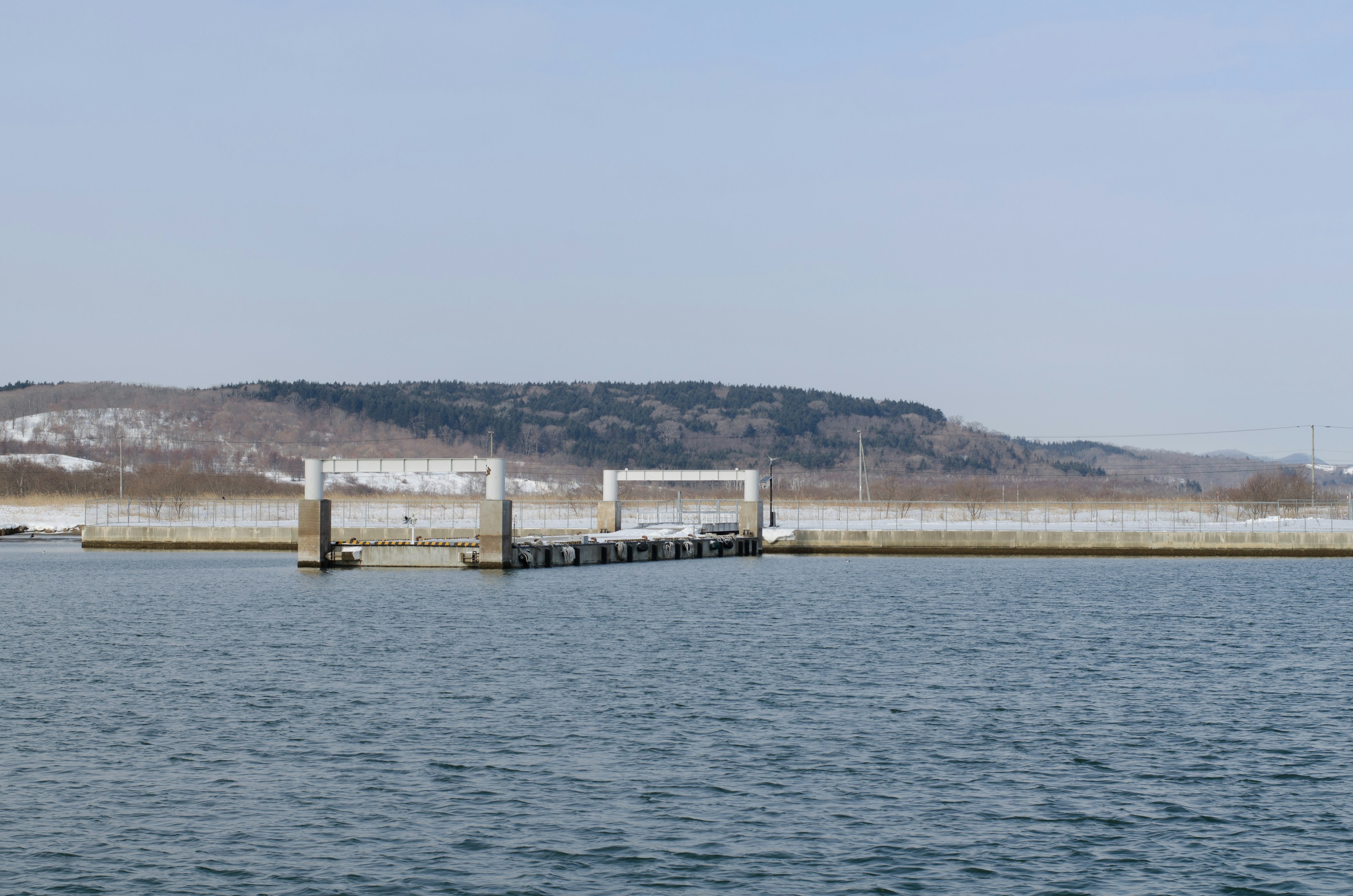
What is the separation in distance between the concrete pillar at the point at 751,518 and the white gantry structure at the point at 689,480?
0.08ft

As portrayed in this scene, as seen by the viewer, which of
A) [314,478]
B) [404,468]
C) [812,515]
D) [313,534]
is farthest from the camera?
[812,515]

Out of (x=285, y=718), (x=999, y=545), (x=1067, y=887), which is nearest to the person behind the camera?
(x=1067, y=887)

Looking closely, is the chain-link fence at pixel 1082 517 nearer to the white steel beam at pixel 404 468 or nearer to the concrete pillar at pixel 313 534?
the white steel beam at pixel 404 468

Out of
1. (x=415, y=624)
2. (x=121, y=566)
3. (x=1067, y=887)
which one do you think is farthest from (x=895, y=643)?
(x=121, y=566)

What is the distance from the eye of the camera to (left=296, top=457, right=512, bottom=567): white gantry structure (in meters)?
66.7

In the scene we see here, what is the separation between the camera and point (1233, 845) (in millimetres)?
16672

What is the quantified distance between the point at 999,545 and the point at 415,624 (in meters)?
57.1

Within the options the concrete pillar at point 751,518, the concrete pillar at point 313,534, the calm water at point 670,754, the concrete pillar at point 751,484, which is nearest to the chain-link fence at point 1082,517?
the concrete pillar at point 751,518

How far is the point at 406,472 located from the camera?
67000mm

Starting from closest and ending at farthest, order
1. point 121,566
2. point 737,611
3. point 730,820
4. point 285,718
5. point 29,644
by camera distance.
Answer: point 730,820 → point 285,718 → point 29,644 → point 737,611 → point 121,566

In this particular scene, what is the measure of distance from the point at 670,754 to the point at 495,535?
46.6 m

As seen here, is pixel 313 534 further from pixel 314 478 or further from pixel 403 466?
pixel 403 466

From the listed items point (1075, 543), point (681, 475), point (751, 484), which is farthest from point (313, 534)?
point (1075, 543)

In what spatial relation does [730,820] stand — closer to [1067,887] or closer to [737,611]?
[1067,887]
